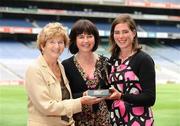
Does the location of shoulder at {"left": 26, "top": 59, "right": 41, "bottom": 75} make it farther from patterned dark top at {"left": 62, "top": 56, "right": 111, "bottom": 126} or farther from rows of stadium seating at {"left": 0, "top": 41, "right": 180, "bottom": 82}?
rows of stadium seating at {"left": 0, "top": 41, "right": 180, "bottom": 82}

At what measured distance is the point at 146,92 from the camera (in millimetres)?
3643

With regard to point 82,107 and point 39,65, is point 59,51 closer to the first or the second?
point 39,65

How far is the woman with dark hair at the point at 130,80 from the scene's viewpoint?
143 inches

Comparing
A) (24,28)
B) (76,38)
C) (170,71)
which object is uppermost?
(76,38)

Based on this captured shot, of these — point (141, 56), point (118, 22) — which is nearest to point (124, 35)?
point (118, 22)

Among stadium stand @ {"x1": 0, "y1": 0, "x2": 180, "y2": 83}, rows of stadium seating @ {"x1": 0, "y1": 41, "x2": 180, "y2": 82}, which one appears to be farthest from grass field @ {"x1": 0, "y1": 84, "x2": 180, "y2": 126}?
stadium stand @ {"x1": 0, "y1": 0, "x2": 180, "y2": 83}

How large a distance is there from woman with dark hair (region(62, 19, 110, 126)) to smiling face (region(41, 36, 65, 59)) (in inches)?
11.8

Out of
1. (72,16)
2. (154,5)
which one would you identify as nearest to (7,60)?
(72,16)

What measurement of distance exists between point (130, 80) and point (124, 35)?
1.25 feet

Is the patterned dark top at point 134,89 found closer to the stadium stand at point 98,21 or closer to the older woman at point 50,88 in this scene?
the older woman at point 50,88

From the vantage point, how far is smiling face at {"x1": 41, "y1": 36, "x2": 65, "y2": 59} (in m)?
3.43

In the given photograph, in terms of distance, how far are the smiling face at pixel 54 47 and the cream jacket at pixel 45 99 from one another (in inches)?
2.6

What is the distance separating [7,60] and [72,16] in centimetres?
995

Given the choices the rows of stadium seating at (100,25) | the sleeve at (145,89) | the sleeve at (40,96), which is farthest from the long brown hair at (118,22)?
the rows of stadium seating at (100,25)
